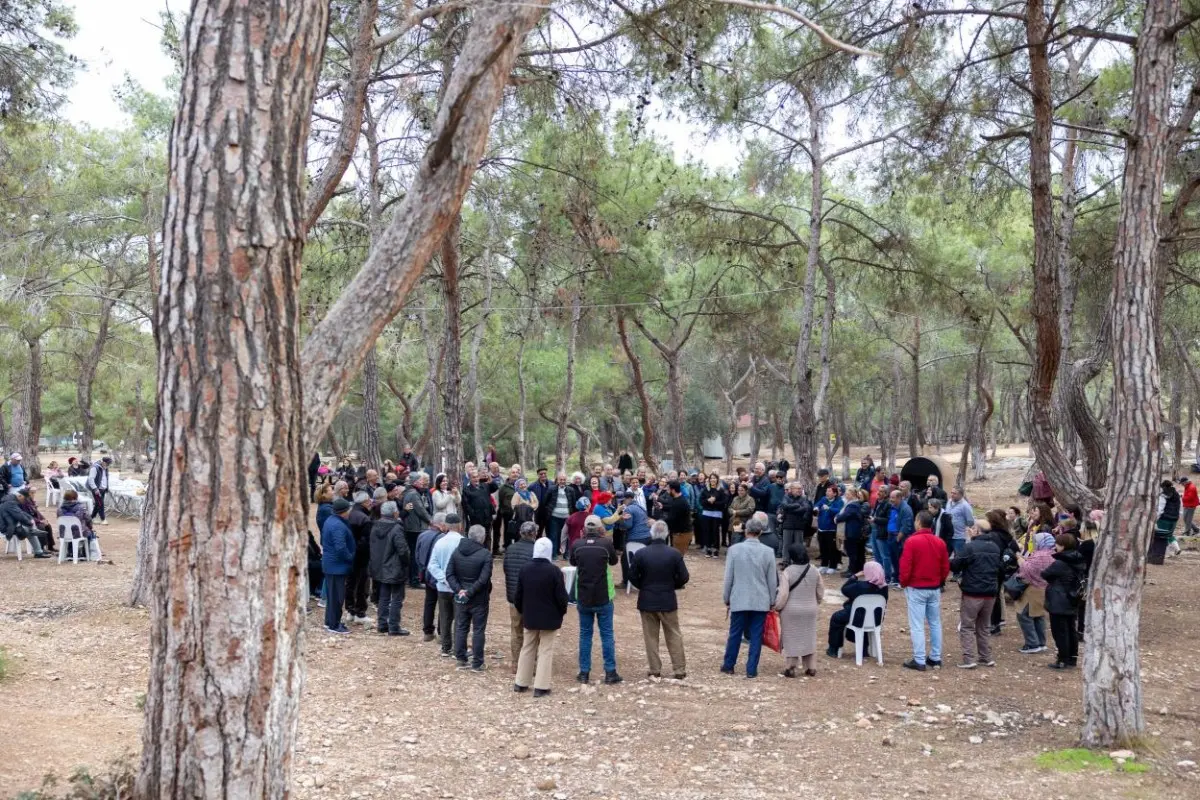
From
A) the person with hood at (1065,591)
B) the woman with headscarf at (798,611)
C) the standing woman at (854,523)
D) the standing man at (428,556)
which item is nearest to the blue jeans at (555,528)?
the standing woman at (854,523)

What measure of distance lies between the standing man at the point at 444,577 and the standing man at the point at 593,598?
1440mm

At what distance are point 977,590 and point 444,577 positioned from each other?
5.46m

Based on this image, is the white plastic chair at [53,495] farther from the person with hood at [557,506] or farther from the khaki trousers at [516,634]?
the khaki trousers at [516,634]

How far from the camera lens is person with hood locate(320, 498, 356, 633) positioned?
1093 cm

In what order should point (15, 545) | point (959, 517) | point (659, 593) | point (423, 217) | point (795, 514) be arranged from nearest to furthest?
point (423, 217) < point (659, 593) < point (959, 517) < point (795, 514) < point (15, 545)

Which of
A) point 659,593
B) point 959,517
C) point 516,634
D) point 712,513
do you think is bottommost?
point 516,634

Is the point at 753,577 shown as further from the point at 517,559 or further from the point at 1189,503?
the point at 1189,503

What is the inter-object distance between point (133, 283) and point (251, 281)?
2686 cm

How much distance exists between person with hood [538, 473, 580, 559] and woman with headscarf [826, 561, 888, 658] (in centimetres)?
629

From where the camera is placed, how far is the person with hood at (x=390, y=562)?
425 inches

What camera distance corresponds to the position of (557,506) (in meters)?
16.2

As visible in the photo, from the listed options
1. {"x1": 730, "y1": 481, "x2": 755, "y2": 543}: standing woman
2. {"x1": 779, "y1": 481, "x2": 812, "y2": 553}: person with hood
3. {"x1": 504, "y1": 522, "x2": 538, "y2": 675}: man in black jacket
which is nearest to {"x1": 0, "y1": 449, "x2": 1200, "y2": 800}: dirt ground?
{"x1": 504, "y1": 522, "x2": 538, "y2": 675}: man in black jacket

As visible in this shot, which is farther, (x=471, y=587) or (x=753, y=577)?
(x=471, y=587)

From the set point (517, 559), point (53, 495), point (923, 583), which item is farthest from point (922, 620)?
point (53, 495)
